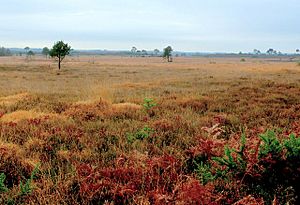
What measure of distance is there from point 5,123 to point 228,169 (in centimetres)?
614

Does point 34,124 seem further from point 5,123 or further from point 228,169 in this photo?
point 228,169

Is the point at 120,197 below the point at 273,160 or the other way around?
below

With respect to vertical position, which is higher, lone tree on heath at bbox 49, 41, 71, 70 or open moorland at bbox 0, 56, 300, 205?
lone tree on heath at bbox 49, 41, 71, 70

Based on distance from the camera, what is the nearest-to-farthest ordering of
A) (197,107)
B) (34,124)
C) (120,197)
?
(120,197) < (34,124) < (197,107)

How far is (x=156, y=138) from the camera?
7.32m

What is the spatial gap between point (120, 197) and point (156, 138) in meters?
2.97

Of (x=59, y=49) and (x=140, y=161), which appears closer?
(x=140, y=161)

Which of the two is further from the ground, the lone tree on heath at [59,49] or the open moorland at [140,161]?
the lone tree on heath at [59,49]

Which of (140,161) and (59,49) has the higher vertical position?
(59,49)

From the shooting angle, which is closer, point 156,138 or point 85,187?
point 85,187

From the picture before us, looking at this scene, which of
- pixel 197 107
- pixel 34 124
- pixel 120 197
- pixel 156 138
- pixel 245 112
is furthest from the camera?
pixel 197 107

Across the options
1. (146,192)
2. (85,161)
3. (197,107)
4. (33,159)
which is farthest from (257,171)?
(197,107)

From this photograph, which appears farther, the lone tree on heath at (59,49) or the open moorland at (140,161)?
the lone tree on heath at (59,49)

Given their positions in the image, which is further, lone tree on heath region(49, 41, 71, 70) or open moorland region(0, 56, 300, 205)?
lone tree on heath region(49, 41, 71, 70)
